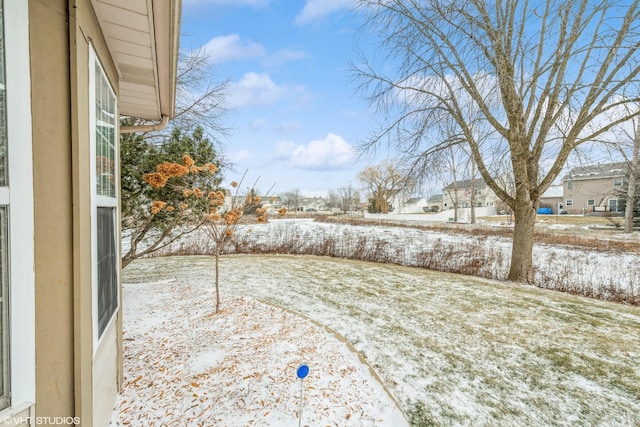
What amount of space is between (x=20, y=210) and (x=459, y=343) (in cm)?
395

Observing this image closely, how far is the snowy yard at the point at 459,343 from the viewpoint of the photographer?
2338 mm

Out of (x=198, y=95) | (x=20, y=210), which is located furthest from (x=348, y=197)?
(x=20, y=210)

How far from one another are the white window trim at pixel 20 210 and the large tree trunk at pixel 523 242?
767 centimetres

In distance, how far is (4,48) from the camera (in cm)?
89

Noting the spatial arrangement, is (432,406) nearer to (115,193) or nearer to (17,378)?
(17,378)

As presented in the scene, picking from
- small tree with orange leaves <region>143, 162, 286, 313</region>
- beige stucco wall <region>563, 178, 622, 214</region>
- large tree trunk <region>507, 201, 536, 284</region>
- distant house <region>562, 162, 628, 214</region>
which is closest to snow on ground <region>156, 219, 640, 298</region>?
large tree trunk <region>507, 201, 536, 284</region>

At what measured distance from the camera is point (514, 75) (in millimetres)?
5484

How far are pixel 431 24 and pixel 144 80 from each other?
5904 millimetres

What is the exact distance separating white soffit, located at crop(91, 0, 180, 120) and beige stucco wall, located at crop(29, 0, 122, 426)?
1.34ft

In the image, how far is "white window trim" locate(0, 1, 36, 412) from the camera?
0.91 m

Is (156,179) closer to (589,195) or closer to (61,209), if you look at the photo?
(61,209)

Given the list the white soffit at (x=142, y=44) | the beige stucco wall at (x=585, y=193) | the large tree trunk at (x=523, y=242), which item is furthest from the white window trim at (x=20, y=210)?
the beige stucco wall at (x=585, y=193)

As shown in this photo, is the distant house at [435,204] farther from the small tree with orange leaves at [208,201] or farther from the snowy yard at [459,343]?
the small tree with orange leaves at [208,201]

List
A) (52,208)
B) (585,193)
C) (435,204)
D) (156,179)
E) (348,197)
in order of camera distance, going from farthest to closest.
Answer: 1. (435,204)
2. (348,197)
3. (585,193)
4. (156,179)
5. (52,208)
